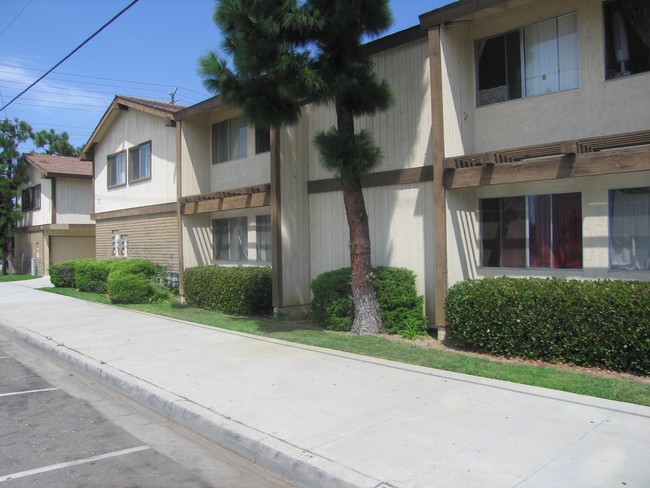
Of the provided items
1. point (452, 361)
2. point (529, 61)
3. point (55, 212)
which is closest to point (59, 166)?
point (55, 212)

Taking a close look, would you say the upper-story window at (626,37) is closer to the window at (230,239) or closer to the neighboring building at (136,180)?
the window at (230,239)

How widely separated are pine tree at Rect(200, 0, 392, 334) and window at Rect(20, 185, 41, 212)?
2425 centimetres

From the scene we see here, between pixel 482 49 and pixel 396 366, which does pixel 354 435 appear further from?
pixel 482 49

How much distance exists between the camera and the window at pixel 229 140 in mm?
15633

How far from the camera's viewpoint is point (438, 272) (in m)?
9.33

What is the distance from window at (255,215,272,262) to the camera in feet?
48.2

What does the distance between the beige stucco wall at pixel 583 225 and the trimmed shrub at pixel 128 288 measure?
10106 mm

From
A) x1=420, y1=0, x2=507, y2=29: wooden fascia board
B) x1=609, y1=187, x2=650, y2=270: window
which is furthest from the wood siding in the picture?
x1=609, y1=187, x2=650, y2=270: window

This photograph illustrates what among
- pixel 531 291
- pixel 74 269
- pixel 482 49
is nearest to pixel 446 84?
pixel 482 49

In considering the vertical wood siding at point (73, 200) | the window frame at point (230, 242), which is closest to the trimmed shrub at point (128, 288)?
the window frame at point (230, 242)

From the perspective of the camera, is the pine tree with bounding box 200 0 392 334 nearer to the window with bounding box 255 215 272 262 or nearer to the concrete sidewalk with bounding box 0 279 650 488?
the concrete sidewalk with bounding box 0 279 650 488

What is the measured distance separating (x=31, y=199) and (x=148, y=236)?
16.7m

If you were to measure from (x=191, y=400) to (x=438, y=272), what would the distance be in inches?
194

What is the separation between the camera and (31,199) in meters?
30.9
